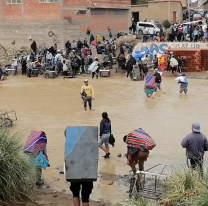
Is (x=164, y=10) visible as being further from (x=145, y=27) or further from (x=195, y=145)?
(x=195, y=145)

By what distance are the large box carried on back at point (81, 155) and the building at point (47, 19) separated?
3230cm

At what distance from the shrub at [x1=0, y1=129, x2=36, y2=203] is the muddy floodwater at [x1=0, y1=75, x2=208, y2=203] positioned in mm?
1535

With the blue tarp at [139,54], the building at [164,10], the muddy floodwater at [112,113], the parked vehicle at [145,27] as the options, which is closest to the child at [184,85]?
the muddy floodwater at [112,113]

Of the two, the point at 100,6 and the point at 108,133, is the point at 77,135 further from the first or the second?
the point at 100,6

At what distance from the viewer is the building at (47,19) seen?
1576 inches

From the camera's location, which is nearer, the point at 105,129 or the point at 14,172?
the point at 14,172

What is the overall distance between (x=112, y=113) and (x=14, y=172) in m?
10.6

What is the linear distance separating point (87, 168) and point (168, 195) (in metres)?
1.36

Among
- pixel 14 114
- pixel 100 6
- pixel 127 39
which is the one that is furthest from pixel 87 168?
pixel 100 6

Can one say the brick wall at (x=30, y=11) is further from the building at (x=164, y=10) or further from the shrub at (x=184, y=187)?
the shrub at (x=184, y=187)

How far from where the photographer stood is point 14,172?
8797 mm

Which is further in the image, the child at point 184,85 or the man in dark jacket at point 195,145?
the child at point 184,85

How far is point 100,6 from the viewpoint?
42156 millimetres

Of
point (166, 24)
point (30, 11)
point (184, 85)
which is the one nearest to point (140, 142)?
point (184, 85)
